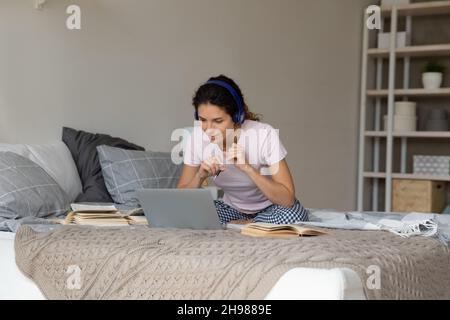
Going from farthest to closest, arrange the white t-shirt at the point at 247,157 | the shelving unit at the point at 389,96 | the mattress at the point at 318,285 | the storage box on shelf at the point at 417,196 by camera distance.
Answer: the shelving unit at the point at 389,96 < the storage box on shelf at the point at 417,196 < the white t-shirt at the point at 247,157 < the mattress at the point at 318,285

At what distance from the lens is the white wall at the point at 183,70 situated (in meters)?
3.72

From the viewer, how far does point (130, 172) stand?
362 centimetres

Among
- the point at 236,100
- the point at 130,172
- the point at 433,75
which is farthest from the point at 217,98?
the point at 433,75

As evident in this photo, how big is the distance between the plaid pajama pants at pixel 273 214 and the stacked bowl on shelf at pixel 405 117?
311 centimetres

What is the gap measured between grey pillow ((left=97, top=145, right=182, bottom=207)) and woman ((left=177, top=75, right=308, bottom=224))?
48cm

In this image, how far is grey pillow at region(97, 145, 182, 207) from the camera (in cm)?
357

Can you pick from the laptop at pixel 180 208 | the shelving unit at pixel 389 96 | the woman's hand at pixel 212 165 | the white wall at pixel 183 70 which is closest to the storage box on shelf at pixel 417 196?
the shelving unit at pixel 389 96

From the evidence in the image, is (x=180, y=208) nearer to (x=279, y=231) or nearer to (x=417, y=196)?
(x=279, y=231)

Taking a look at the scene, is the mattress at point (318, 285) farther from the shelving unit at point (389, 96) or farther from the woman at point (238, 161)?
the shelving unit at point (389, 96)

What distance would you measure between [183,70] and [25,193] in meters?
1.89

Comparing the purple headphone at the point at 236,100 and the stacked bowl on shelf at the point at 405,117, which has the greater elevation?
the purple headphone at the point at 236,100

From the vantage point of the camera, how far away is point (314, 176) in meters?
5.73

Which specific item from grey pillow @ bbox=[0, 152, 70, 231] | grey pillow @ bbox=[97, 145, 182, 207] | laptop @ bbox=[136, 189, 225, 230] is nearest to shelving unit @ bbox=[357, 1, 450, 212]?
grey pillow @ bbox=[97, 145, 182, 207]
